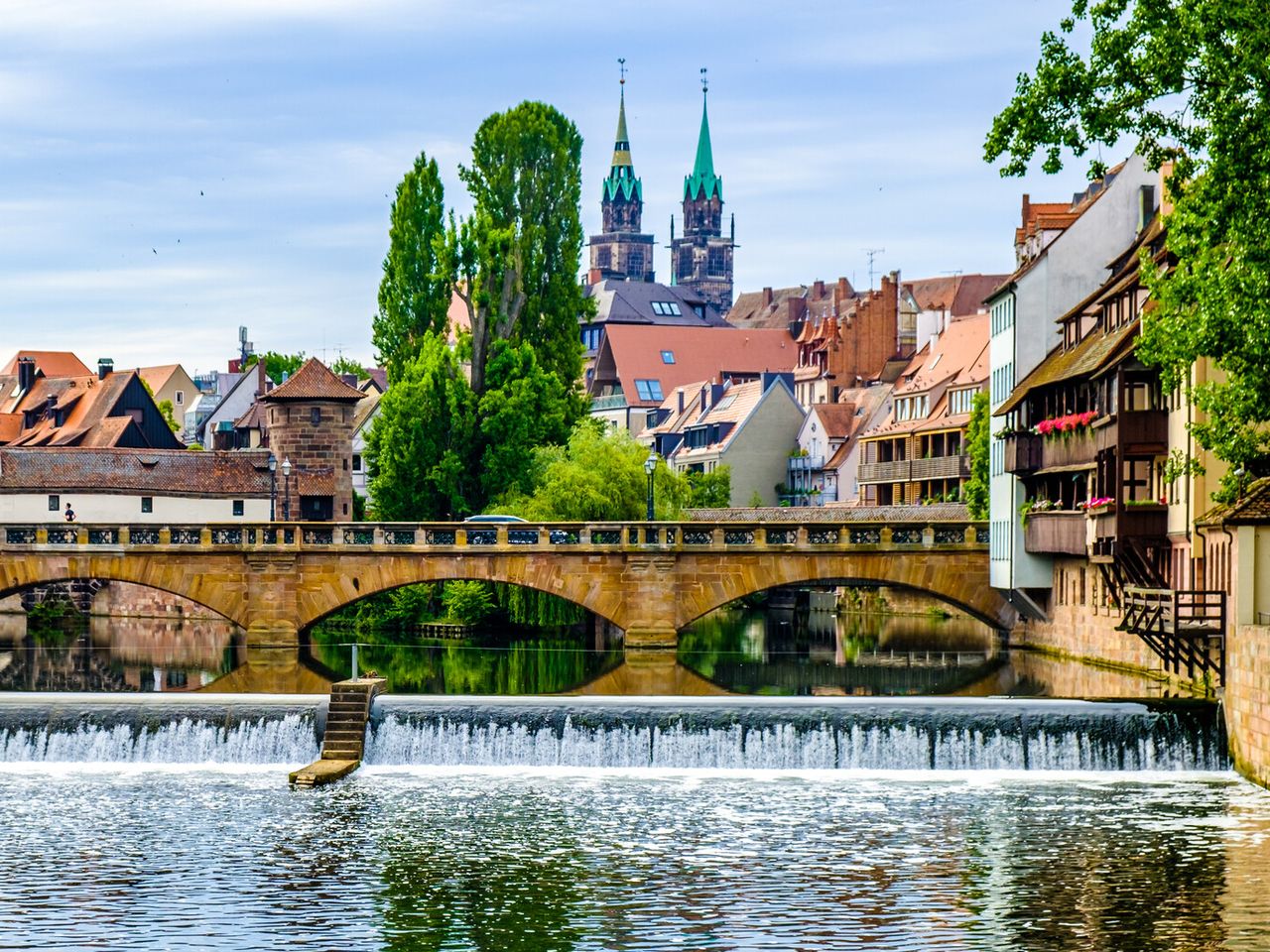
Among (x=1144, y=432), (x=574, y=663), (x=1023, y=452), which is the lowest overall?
(x=574, y=663)

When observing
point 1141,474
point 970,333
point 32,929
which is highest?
point 970,333

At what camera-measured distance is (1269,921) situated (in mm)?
28266

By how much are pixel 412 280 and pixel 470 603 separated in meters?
16.5

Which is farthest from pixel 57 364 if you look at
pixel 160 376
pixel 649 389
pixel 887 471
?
pixel 887 471

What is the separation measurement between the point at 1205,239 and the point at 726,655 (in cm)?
3833

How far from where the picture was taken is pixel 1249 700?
1596 inches

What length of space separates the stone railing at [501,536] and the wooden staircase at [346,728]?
2323cm

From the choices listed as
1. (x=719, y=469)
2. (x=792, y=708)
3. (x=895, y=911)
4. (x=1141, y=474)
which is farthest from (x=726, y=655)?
(x=719, y=469)

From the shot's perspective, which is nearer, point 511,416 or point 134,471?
point 511,416

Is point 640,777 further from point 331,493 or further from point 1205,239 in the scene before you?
point 331,493

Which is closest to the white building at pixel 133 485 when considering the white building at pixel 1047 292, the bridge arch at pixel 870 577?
the bridge arch at pixel 870 577

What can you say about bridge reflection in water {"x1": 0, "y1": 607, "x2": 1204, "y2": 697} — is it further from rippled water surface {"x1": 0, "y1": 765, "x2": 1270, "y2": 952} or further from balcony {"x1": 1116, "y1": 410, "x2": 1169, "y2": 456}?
rippled water surface {"x1": 0, "y1": 765, "x2": 1270, "y2": 952}

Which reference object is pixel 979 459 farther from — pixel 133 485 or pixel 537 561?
pixel 133 485

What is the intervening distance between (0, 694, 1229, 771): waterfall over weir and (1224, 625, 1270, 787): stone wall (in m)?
1.02
